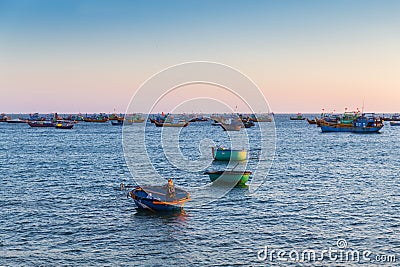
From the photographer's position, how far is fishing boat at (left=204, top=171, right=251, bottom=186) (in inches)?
2025

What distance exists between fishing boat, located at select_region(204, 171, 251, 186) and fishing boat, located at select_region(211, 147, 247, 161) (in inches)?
1009

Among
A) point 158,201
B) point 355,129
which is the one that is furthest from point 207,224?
point 355,129

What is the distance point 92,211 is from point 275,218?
15.8 m

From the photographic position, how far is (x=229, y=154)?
79.4m

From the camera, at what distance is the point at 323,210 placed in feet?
128

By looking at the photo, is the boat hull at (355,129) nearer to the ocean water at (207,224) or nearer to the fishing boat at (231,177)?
the ocean water at (207,224)

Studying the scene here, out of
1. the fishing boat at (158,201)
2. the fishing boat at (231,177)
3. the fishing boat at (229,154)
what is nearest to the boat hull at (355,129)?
the fishing boat at (229,154)

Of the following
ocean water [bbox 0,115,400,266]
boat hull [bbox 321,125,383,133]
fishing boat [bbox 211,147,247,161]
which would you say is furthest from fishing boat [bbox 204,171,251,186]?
boat hull [bbox 321,125,383,133]

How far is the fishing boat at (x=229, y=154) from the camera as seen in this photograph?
78562mm

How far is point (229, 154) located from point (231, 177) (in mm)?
27115

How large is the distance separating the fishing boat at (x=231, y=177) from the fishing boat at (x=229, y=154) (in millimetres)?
25626

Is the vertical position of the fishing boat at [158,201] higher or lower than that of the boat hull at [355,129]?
lower

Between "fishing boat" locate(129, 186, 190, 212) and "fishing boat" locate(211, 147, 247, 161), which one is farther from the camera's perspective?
"fishing boat" locate(211, 147, 247, 161)

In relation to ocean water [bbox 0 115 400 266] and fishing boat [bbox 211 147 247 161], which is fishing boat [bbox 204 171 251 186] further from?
fishing boat [bbox 211 147 247 161]
